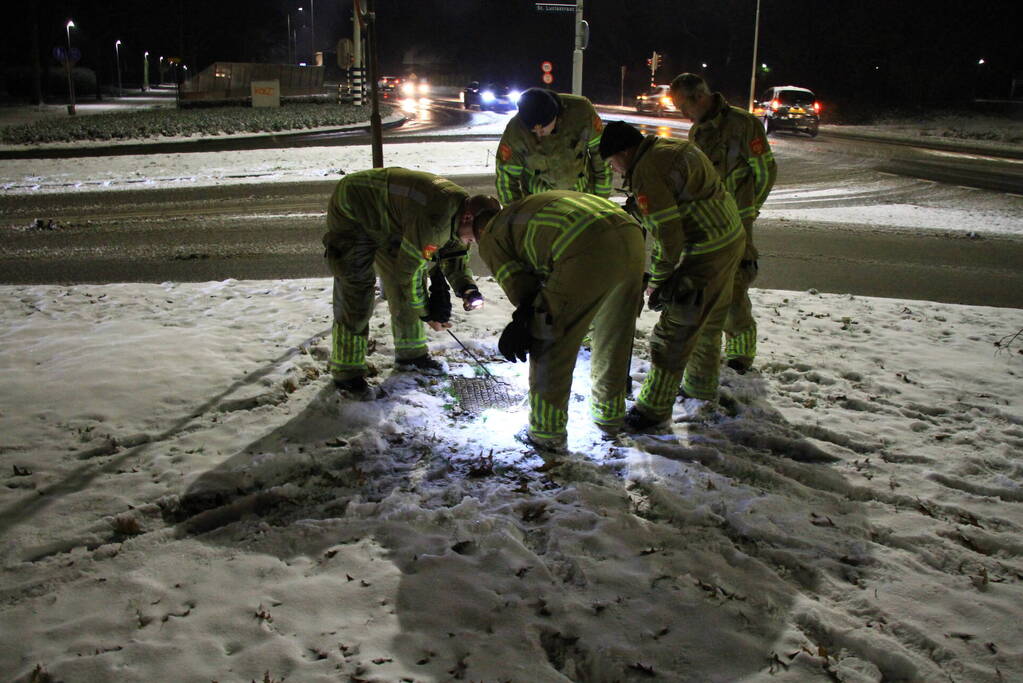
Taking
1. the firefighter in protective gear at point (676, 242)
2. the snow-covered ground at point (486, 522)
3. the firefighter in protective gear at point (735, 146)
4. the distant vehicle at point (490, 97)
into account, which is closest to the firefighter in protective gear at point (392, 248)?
the snow-covered ground at point (486, 522)

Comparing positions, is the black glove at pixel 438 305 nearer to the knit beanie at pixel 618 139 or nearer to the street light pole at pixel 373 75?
the knit beanie at pixel 618 139

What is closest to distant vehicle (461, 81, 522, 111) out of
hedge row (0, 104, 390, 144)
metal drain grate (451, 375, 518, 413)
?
hedge row (0, 104, 390, 144)

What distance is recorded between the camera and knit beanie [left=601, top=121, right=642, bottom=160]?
4285 millimetres

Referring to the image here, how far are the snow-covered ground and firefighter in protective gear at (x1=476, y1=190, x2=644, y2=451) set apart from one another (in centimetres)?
48

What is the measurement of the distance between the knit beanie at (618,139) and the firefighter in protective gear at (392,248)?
2.30ft

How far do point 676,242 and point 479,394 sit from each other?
1.76 m

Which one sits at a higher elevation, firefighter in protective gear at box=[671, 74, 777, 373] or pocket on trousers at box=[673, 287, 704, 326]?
firefighter in protective gear at box=[671, 74, 777, 373]

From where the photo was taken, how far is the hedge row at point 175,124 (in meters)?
23.0

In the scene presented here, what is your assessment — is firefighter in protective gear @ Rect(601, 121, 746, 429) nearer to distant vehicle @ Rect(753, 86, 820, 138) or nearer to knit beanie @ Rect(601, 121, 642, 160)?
knit beanie @ Rect(601, 121, 642, 160)

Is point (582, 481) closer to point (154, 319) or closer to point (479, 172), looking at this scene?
point (154, 319)

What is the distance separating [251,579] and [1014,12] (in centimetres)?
5232

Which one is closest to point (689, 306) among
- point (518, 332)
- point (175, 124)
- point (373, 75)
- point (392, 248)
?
point (518, 332)

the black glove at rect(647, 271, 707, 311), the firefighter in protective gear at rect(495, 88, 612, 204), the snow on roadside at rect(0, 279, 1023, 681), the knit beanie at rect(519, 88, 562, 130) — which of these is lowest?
the snow on roadside at rect(0, 279, 1023, 681)

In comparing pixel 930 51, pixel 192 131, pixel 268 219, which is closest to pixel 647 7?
pixel 930 51
